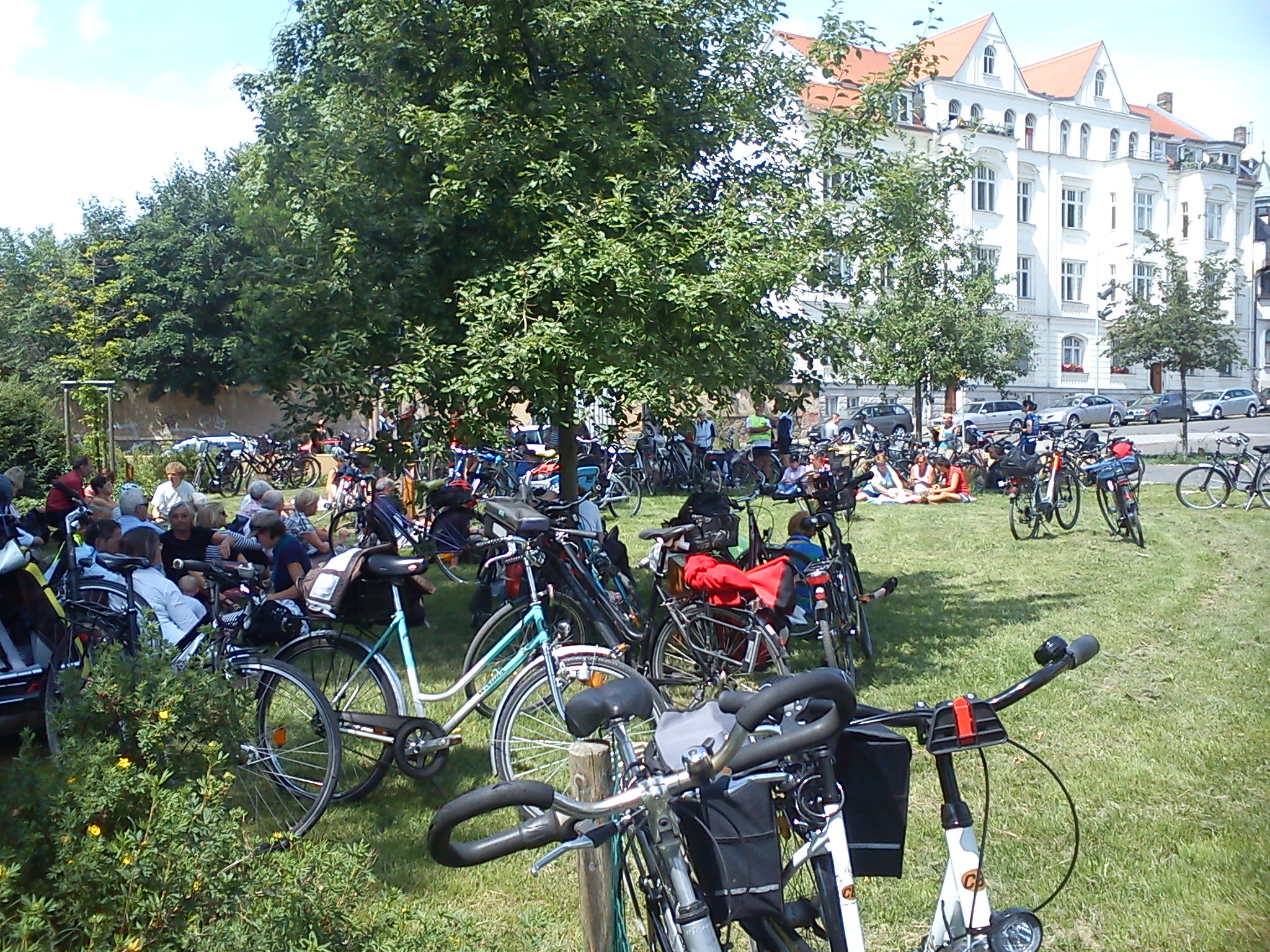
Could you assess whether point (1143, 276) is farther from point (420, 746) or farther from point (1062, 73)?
point (420, 746)

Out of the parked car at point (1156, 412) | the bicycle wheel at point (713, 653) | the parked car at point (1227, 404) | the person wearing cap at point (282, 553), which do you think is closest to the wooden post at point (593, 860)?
the bicycle wheel at point (713, 653)

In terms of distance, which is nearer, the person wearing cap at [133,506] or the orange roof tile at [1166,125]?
the person wearing cap at [133,506]

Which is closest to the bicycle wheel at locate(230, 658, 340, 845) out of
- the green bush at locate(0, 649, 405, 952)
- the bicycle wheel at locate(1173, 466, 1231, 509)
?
the green bush at locate(0, 649, 405, 952)

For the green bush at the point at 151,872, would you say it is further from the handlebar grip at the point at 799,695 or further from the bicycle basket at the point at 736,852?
the handlebar grip at the point at 799,695

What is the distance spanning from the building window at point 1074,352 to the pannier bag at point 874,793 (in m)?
52.6

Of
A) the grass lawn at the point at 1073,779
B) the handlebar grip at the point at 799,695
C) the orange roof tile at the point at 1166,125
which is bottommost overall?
the grass lawn at the point at 1073,779

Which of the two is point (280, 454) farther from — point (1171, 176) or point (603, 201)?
point (1171, 176)

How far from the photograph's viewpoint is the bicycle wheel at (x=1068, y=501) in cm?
1427

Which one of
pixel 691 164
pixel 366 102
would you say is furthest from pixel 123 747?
pixel 691 164

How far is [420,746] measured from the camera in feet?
16.1

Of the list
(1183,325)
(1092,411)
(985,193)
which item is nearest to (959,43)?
(985,193)

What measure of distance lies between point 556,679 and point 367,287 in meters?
3.35

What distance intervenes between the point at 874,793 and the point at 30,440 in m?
19.3

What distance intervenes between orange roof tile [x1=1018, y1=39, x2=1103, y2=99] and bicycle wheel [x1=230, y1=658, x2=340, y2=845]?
5479cm
